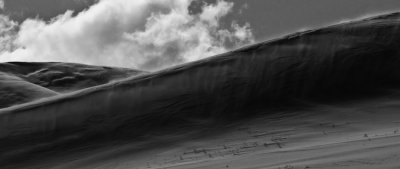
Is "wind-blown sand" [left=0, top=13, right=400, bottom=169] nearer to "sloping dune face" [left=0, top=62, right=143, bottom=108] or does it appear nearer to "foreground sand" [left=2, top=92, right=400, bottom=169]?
"foreground sand" [left=2, top=92, right=400, bottom=169]

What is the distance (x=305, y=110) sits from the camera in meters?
12.6

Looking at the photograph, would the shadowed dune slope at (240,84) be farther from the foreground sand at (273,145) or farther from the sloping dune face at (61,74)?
the sloping dune face at (61,74)

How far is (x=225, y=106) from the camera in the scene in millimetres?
13273

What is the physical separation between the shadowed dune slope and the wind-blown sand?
0.07 feet

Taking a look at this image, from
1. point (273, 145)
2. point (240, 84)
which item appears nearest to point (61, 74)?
point (240, 84)

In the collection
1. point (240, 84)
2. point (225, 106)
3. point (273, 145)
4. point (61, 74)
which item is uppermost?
point (61, 74)

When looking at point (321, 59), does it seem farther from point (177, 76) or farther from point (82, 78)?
point (82, 78)

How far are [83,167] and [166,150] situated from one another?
167 cm

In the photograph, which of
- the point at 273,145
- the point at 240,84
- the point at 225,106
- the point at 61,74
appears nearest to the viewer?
the point at 273,145

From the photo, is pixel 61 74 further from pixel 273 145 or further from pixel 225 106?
pixel 273 145

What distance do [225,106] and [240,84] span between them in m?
0.68

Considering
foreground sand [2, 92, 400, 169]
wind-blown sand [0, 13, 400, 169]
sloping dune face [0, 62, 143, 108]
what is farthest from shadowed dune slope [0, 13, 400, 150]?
sloping dune face [0, 62, 143, 108]

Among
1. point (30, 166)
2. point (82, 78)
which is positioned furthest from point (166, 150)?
point (82, 78)

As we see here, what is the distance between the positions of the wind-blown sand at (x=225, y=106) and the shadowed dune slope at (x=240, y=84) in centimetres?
2
